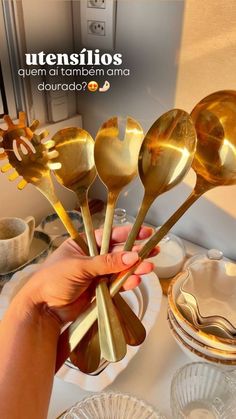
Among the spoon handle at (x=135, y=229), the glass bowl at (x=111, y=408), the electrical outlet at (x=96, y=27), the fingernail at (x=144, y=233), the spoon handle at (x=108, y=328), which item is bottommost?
the glass bowl at (x=111, y=408)

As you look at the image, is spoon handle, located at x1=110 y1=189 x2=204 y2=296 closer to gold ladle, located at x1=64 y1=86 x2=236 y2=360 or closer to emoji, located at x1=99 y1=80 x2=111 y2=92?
gold ladle, located at x1=64 y1=86 x2=236 y2=360

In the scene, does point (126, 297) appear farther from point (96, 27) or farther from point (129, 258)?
point (96, 27)

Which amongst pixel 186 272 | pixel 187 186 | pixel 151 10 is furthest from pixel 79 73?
pixel 186 272

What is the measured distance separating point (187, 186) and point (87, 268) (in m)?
0.31

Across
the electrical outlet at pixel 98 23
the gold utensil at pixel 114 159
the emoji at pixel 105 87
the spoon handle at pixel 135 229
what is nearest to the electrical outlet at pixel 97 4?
the electrical outlet at pixel 98 23

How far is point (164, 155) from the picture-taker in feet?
1.22

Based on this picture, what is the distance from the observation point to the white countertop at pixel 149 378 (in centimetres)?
40

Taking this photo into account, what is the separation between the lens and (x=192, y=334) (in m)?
0.39

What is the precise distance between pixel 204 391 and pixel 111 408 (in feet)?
0.37

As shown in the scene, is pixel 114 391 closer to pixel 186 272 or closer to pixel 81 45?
pixel 186 272

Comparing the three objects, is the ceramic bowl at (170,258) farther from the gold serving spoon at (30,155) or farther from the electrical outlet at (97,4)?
the electrical outlet at (97,4)

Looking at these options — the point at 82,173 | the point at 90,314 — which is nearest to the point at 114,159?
the point at 82,173

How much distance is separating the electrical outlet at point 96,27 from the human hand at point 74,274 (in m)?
0.32

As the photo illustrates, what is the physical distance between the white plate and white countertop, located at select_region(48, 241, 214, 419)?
0.09 ft
